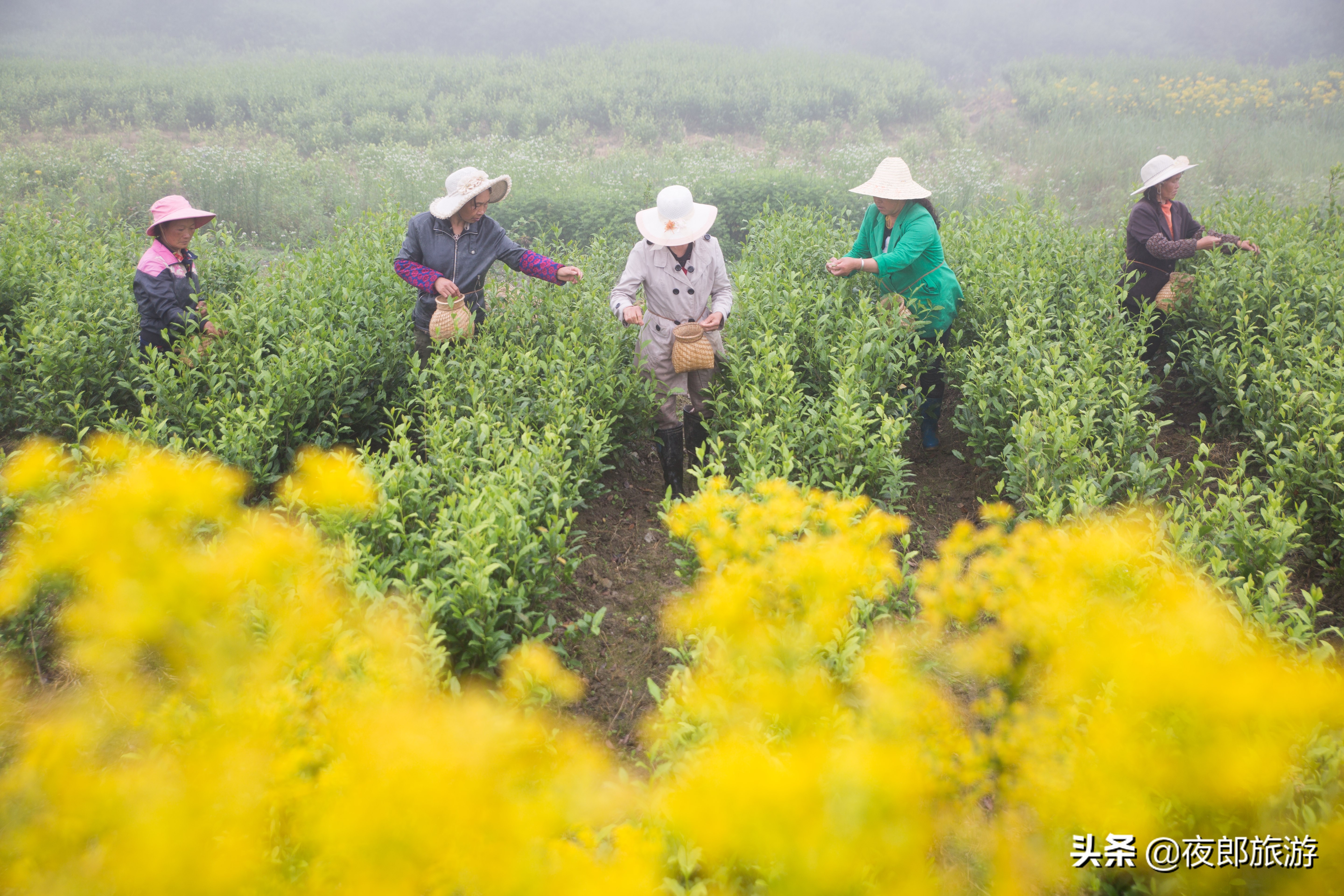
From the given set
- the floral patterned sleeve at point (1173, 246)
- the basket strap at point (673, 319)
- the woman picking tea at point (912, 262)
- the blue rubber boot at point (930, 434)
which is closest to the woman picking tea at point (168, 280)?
the basket strap at point (673, 319)

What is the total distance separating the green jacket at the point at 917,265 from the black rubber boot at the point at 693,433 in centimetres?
153

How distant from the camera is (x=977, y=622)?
8.62 ft

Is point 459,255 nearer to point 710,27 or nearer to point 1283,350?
point 1283,350

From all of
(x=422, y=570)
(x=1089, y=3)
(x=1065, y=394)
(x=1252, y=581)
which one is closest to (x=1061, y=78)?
(x=1089, y=3)

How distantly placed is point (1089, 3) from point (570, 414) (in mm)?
39764

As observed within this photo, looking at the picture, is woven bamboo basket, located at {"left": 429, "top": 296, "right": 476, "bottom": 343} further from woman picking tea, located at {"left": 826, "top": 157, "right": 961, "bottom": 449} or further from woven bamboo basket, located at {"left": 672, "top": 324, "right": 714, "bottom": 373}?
woman picking tea, located at {"left": 826, "top": 157, "right": 961, "bottom": 449}

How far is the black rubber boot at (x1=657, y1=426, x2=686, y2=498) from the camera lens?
173 inches

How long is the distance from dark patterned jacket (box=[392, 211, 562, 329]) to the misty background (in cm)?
2457

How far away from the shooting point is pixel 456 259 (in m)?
4.61

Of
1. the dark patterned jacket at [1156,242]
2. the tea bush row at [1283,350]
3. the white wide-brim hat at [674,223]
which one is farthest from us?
the dark patterned jacket at [1156,242]

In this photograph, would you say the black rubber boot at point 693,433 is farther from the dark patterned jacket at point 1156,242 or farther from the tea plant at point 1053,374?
the dark patterned jacket at point 1156,242

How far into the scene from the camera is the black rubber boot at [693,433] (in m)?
4.54

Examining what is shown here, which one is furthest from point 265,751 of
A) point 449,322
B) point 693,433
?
point 693,433

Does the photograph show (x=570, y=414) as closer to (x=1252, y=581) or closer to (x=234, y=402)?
(x=234, y=402)
